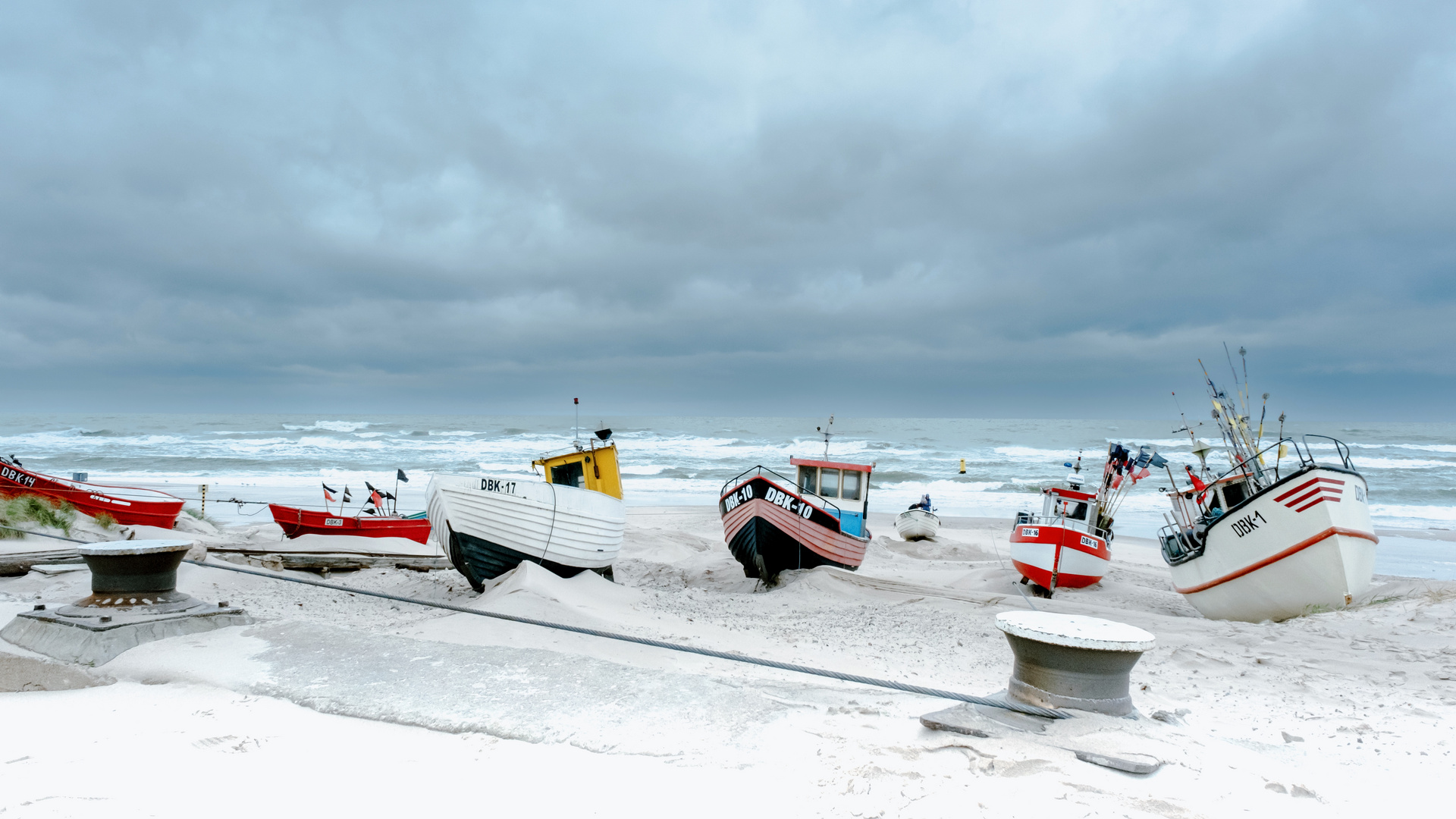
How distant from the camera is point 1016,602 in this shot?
1061 centimetres

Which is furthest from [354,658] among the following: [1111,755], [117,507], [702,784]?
[117,507]

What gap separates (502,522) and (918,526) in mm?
14975

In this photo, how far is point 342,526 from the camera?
1557 centimetres

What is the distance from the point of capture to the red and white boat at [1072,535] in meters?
13.3

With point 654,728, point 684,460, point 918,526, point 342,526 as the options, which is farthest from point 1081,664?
point 684,460

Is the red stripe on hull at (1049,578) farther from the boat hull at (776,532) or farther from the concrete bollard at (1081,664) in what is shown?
the concrete bollard at (1081,664)

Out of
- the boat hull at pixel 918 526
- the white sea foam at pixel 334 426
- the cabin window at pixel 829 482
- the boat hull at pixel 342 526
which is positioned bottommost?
the boat hull at pixel 918 526

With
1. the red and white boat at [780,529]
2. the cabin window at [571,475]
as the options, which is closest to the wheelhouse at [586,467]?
the cabin window at [571,475]

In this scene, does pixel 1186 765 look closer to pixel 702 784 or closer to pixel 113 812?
pixel 702 784

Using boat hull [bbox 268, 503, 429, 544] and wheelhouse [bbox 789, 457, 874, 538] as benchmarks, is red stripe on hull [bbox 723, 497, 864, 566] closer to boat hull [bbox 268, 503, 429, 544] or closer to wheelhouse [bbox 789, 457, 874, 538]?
wheelhouse [bbox 789, 457, 874, 538]

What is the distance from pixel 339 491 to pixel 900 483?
88.4ft

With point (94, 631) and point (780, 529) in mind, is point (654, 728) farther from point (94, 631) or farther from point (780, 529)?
point (780, 529)

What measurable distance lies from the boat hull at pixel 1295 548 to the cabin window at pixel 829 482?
6213 mm

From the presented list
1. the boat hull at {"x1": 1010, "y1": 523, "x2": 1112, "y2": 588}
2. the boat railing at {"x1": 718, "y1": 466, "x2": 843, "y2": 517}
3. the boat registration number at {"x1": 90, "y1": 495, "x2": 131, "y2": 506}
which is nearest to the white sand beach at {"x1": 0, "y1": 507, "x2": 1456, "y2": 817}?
the boat railing at {"x1": 718, "y1": 466, "x2": 843, "y2": 517}
